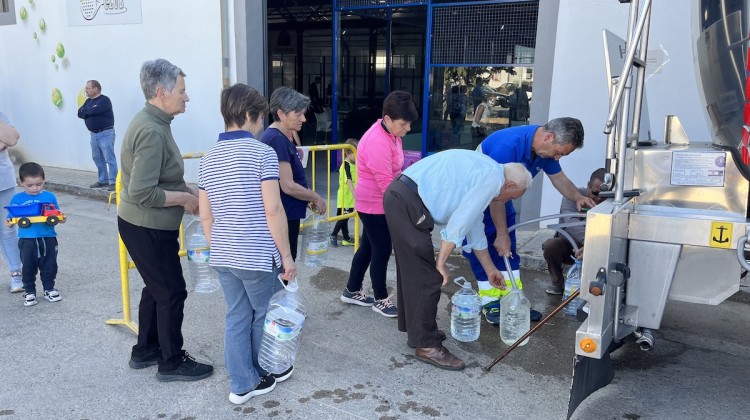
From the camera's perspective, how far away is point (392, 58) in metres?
12.3

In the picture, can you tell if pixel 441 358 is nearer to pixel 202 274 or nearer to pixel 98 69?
pixel 202 274

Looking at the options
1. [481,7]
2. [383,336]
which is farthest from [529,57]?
[383,336]

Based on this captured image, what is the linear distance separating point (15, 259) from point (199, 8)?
5365 millimetres

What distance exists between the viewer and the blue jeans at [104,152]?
987 centimetres

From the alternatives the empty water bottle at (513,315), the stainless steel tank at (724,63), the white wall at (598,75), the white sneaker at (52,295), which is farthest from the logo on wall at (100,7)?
the stainless steel tank at (724,63)

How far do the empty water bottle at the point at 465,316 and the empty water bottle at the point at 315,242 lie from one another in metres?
1.44

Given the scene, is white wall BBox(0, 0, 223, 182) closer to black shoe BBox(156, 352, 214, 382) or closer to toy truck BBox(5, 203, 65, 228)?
toy truck BBox(5, 203, 65, 228)

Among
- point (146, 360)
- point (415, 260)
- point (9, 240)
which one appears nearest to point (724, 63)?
point (415, 260)

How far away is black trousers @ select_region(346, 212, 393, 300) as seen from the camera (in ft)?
14.3

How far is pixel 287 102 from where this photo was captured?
154 inches

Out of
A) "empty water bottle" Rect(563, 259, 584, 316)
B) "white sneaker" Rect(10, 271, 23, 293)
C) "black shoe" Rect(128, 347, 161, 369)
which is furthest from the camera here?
"white sneaker" Rect(10, 271, 23, 293)

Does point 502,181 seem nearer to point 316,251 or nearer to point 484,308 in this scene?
point 484,308

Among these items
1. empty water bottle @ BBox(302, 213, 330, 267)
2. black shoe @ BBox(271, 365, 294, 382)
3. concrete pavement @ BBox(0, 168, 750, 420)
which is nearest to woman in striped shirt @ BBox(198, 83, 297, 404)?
black shoe @ BBox(271, 365, 294, 382)

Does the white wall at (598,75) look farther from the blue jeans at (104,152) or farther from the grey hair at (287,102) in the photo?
the blue jeans at (104,152)
